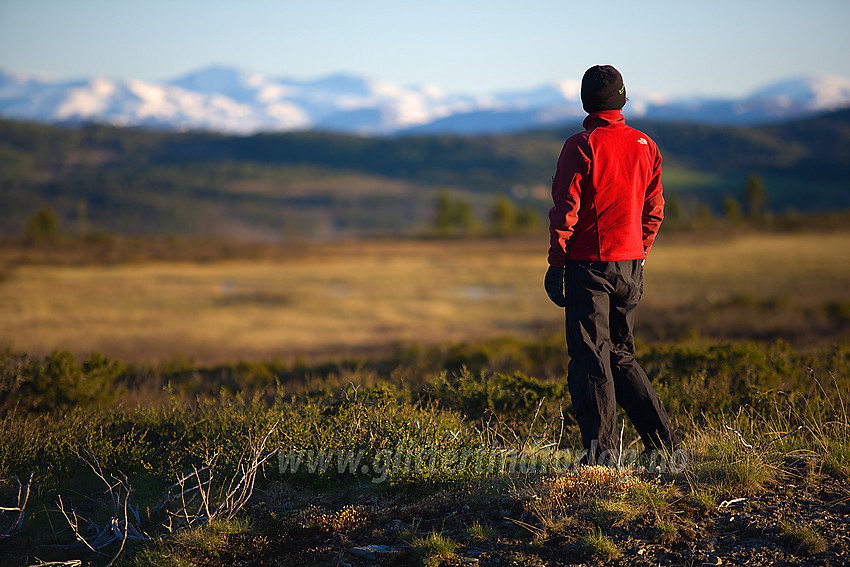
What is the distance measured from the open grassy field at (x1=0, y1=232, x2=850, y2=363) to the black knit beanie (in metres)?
10.3

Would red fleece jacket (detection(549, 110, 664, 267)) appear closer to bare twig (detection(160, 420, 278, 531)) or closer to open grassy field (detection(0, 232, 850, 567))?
open grassy field (detection(0, 232, 850, 567))

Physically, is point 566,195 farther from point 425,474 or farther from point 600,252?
point 425,474

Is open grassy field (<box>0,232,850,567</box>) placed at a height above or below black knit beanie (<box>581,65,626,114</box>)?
below

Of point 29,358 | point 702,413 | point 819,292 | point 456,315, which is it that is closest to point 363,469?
point 702,413

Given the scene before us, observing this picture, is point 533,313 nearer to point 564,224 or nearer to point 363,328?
point 363,328

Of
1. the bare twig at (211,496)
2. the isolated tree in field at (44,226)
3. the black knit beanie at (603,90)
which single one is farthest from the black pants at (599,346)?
the isolated tree in field at (44,226)

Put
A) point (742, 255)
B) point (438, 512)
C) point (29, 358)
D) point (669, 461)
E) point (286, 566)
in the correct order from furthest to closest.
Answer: point (742, 255)
point (29, 358)
point (669, 461)
point (438, 512)
point (286, 566)

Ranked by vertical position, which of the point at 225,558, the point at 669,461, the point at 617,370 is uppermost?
the point at 617,370

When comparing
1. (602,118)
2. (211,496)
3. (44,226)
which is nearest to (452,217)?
(44,226)

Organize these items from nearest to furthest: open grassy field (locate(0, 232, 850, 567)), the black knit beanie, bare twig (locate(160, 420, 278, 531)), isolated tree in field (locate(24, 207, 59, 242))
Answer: open grassy field (locate(0, 232, 850, 567)) < bare twig (locate(160, 420, 278, 531)) < the black knit beanie < isolated tree in field (locate(24, 207, 59, 242))

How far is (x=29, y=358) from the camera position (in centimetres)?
762

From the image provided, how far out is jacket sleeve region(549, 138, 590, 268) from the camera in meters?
4.12

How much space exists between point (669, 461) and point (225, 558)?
2.69 meters

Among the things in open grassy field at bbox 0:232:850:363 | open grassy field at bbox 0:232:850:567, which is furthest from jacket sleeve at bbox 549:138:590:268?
open grassy field at bbox 0:232:850:363
